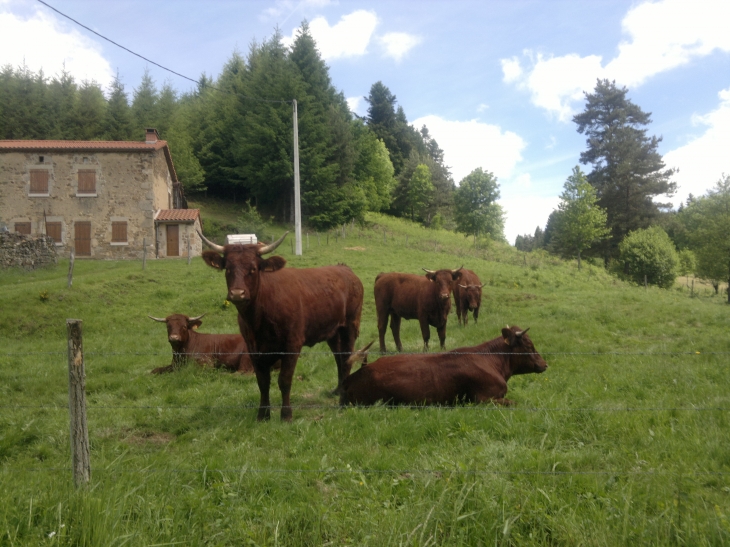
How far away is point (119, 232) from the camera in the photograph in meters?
30.9

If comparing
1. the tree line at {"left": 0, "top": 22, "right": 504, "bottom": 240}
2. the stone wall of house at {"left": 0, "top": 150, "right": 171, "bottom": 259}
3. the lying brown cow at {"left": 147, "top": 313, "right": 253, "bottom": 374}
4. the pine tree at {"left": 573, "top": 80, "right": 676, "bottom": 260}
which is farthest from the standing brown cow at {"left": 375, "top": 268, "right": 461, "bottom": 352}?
the pine tree at {"left": 573, "top": 80, "right": 676, "bottom": 260}

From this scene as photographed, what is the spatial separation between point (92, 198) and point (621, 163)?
4772cm

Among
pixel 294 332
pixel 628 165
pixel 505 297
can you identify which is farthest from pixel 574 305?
pixel 628 165

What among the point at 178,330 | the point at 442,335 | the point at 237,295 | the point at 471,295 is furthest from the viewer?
the point at 471,295

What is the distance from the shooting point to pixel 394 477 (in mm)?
4184

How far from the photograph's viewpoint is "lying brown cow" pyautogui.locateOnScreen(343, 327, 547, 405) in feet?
21.4

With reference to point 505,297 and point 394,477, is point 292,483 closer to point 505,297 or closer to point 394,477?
point 394,477

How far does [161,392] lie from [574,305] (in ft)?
43.0

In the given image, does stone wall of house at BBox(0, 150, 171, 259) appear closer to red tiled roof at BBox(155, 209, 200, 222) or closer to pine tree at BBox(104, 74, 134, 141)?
red tiled roof at BBox(155, 209, 200, 222)

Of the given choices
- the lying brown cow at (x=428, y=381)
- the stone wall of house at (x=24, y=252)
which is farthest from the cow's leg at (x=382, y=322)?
the stone wall of house at (x=24, y=252)

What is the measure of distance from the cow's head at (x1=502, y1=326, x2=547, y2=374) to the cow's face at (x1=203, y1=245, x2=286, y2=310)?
347cm

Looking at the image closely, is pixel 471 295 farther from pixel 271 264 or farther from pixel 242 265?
pixel 242 265

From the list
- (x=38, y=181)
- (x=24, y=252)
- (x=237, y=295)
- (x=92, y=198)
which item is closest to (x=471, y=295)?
(x=237, y=295)

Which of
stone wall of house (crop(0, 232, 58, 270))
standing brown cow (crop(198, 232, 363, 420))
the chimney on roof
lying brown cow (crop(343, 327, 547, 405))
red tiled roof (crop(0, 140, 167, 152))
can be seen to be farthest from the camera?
the chimney on roof
